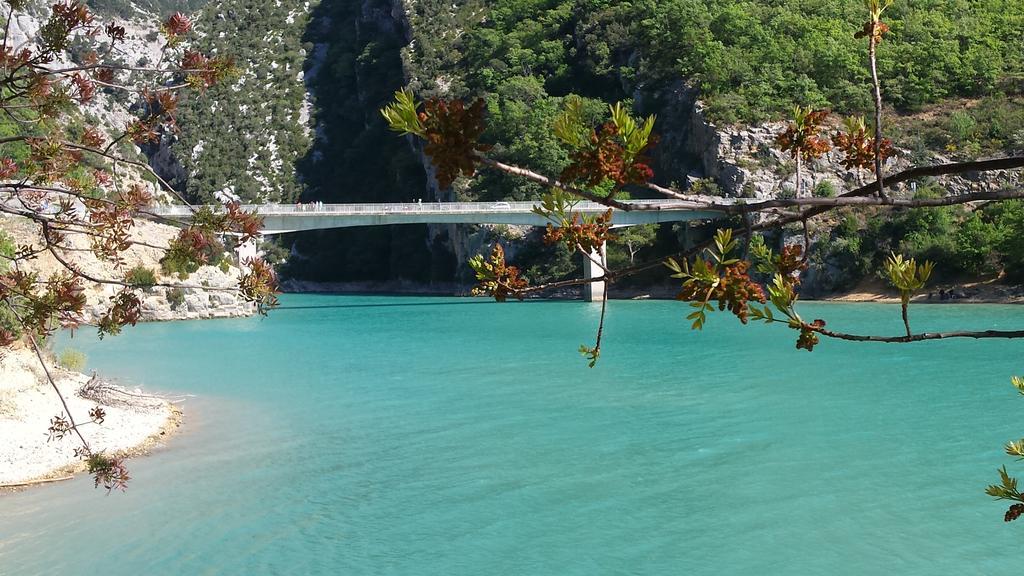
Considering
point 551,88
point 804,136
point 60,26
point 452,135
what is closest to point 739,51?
point 551,88

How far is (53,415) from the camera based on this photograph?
1919 centimetres

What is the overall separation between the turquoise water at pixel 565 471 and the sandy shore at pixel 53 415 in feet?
2.38

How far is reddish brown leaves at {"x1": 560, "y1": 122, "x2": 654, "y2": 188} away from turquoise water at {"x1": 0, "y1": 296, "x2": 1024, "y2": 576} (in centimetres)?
1024

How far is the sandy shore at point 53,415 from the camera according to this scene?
17.2m

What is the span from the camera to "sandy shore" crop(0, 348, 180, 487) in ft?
56.5

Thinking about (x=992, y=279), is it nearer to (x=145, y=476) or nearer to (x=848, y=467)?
(x=848, y=467)

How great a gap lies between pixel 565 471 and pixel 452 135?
14731 millimetres

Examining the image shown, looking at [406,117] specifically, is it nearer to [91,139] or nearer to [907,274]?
[907,274]

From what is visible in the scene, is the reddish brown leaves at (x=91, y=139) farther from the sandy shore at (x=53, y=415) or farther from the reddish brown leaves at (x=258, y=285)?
the sandy shore at (x=53, y=415)

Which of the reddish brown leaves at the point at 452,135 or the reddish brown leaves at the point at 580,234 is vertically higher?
the reddish brown leaves at the point at 452,135

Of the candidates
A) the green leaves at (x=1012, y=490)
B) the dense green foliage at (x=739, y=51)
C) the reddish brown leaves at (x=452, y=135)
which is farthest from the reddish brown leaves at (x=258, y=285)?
the dense green foliage at (x=739, y=51)

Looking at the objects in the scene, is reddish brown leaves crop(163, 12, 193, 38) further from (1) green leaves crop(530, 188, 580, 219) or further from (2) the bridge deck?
(2) the bridge deck

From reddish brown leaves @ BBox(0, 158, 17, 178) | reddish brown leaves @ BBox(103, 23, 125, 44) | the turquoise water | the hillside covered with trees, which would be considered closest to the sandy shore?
the turquoise water

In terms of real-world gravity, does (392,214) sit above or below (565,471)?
above
